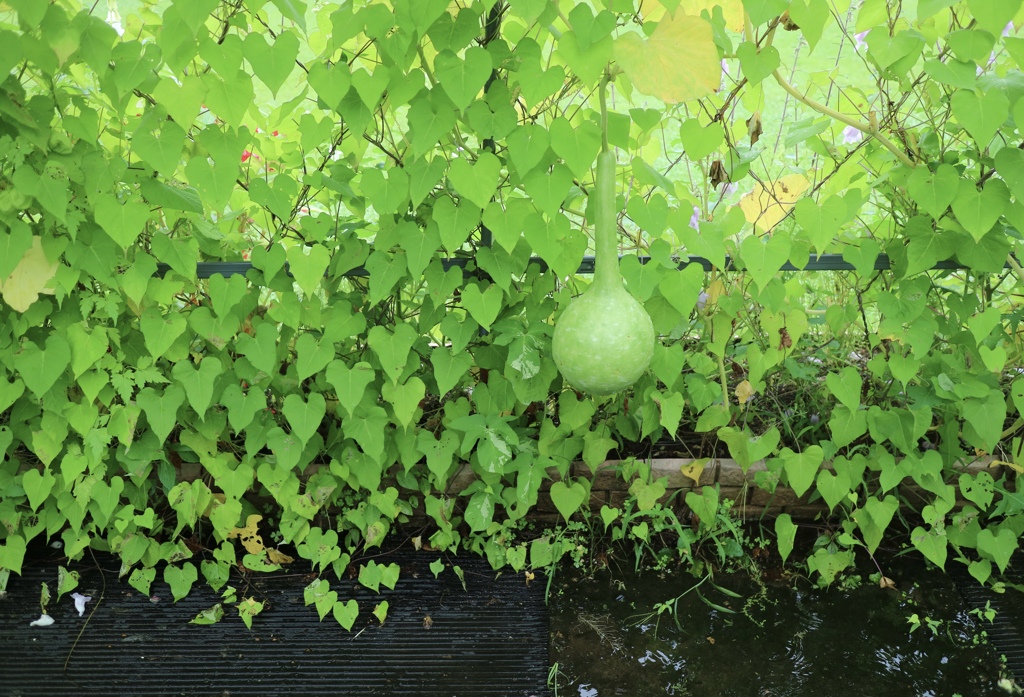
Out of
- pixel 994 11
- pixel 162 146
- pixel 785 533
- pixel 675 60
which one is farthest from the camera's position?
pixel 785 533

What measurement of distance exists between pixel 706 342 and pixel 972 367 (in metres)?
0.74

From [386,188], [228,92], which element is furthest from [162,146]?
[386,188]

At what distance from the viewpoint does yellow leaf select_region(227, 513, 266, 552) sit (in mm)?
2547

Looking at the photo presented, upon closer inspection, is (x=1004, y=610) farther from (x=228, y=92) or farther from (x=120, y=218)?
(x=120, y=218)

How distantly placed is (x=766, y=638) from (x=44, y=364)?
205 cm

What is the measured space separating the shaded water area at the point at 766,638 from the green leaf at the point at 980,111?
1330 mm

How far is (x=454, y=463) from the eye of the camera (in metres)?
2.56

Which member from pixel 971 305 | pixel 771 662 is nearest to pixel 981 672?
pixel 771 662

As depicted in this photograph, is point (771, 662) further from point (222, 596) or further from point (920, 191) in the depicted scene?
point (222, 596)

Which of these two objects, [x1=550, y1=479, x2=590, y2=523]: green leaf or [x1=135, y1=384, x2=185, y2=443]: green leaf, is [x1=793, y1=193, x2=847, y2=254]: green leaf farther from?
[x1=135, y1=384, x2=185, y2=443]: green leaf

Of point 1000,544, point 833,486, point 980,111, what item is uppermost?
point 980,111

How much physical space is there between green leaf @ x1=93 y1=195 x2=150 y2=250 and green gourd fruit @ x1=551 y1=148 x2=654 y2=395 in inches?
41.1

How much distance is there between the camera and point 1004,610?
239 cm

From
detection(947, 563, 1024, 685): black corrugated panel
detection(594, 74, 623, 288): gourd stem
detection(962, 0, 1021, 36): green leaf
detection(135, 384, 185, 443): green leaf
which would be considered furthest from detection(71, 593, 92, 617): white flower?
detection(962, 0, 1021, 36): green leaf
